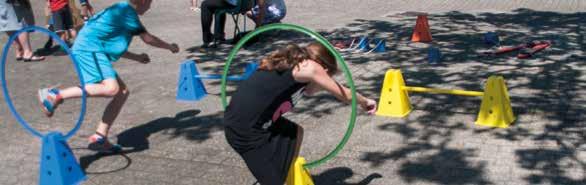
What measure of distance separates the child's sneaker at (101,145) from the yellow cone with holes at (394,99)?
2.72 m

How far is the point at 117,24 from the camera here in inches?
220

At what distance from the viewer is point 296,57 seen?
12.6ft

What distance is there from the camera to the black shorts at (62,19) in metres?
11.0

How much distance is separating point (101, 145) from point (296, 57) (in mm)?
2772

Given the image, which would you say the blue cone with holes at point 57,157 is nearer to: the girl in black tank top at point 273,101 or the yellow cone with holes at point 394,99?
the girl in black tank top at point 273,101

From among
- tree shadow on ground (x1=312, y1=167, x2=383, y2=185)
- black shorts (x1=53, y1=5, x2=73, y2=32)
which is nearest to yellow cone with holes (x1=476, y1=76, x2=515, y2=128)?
tree shadow on ground (x1=312, y1=167, x2=383, y2=185)

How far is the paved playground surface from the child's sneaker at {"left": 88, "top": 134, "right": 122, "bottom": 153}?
0.10 metres

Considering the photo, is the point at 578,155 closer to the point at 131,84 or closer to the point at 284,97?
the point at 284,97

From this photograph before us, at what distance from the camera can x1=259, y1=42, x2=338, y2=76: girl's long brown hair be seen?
3.83 metres

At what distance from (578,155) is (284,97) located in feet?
9.24

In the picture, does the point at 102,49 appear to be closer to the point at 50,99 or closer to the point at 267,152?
the point at 50,99

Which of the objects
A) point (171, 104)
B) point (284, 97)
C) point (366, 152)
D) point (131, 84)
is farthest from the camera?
point (131, 84)

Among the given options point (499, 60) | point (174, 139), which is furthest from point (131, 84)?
point (499, 60)

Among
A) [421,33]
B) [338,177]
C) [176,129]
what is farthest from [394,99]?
[421,33]
